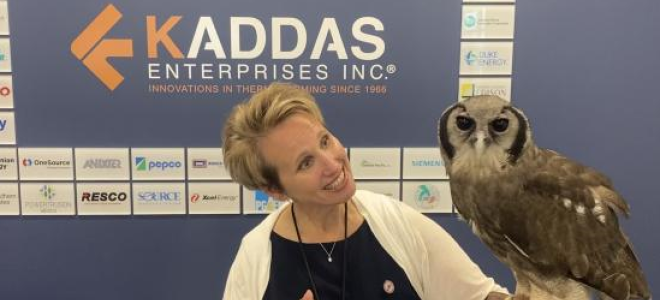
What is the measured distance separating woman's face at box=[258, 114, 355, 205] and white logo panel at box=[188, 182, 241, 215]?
48.4 inches

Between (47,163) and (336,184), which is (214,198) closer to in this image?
(47,163)

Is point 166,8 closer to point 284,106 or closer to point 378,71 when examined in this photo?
point 378,71

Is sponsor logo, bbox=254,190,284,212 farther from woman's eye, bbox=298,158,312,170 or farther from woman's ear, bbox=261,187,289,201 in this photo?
woman's eye, bbox=298,158,312,170

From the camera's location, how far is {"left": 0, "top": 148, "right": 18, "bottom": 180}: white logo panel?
235cm

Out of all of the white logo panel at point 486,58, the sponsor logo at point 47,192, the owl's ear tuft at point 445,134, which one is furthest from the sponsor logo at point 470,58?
the sponsor logo at point 47,192

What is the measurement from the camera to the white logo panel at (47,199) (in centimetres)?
240

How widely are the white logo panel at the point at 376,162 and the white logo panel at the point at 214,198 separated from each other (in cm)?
53

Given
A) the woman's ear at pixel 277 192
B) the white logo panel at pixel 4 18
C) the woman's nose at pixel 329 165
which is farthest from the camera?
the white logo panel at pixel 4 18

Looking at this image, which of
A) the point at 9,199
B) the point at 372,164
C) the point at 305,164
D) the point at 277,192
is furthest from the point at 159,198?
the point at 305,164

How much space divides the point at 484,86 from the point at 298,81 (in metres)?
0.80

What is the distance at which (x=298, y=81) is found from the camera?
7.66 ft

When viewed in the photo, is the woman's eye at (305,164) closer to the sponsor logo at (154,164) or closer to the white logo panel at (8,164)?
the sponsor logo at (154,164)

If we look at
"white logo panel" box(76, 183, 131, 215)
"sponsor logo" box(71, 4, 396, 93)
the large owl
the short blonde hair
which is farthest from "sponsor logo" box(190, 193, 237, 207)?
the large owl

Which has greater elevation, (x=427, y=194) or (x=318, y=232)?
(x=318, y=232)
